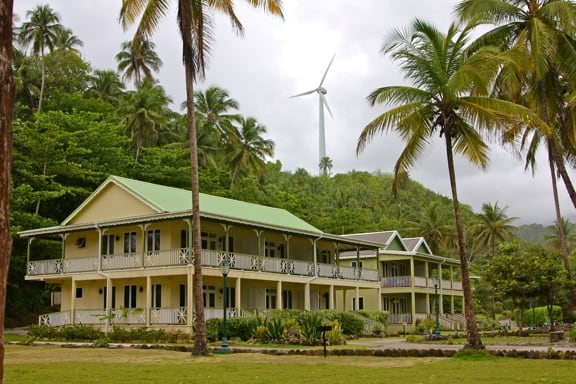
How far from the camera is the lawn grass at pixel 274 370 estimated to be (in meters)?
13.6

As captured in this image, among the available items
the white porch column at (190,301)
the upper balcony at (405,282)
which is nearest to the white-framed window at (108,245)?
the white porch column at (190,301)

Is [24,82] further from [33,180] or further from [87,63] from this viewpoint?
[33,180]

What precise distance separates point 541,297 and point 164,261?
17.9m

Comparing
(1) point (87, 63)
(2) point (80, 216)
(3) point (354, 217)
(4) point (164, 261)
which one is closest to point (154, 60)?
(1) point (87, 63)

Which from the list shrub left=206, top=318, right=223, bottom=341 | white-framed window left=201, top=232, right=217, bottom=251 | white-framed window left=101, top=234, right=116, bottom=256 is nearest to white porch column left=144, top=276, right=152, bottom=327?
shrub left=206, top=318, right=223, bottom=341

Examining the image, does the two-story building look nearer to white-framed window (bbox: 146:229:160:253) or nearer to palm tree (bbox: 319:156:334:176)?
white-framed window (bbox: 146:229:160:253)

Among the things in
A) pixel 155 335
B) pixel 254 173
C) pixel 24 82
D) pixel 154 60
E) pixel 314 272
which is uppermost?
pixel 154 60

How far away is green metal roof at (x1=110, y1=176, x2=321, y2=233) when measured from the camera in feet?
107

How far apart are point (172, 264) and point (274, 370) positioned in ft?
49.3

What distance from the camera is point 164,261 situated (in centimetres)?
3042

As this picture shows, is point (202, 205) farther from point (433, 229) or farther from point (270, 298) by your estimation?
point (433, 229)

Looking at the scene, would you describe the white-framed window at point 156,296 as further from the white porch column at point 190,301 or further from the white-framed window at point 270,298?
the white-framed window at point 270,298

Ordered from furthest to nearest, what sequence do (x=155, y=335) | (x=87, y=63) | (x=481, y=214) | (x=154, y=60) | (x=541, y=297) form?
(x=481, y=214), (x=154, y=60), (x=87, y=63), (x=541, y=297), (x=155, y=335)

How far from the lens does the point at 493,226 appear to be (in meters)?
77.4
